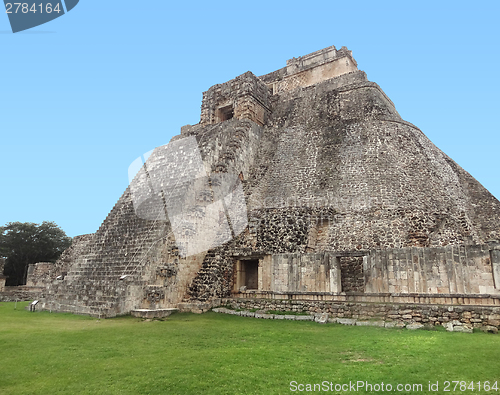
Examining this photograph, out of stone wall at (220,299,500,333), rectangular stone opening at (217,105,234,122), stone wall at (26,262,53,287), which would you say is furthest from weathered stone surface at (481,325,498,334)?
stone wall at (26,262,53,287)

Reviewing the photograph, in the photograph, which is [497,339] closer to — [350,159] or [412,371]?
[412,371]

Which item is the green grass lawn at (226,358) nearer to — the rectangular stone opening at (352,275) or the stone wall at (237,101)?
the rectangular stone opening at (352,275)

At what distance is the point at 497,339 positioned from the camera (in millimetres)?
6492

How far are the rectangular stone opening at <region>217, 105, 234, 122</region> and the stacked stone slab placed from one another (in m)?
2.09

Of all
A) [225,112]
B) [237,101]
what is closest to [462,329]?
[237,101]

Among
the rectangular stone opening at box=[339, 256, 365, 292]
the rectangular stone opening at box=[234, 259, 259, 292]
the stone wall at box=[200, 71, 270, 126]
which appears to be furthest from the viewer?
the stone wall at box=[200, 71, 270, 126]

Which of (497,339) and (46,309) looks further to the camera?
(46,309)

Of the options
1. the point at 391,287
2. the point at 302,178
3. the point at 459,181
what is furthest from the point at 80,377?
the point at 459,181

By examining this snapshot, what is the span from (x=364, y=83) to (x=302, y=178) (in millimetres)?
6310

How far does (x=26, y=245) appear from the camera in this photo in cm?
2844

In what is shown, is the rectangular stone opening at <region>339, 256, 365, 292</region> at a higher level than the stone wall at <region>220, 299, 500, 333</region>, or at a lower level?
higher

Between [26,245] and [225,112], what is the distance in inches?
764

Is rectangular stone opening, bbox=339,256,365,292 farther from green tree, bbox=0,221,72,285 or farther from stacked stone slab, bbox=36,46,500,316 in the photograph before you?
green tree, bbox=0,221,72,285

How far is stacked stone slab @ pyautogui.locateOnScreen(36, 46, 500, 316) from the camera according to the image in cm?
1010
